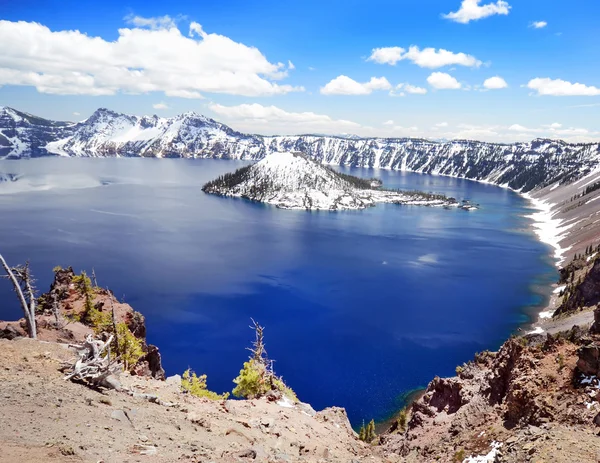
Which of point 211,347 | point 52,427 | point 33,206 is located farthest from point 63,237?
point 52,427

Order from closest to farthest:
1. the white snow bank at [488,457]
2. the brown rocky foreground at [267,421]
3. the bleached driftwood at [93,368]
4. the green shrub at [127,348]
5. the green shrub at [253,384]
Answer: the brown rocky foreground at [267,421]
the bleached driftwood at [93,368]
the white snow bank at [488,457]
the green shrub at [253,384]
the green shrub at [127,348]

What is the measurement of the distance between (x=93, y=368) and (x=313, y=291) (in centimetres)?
8673

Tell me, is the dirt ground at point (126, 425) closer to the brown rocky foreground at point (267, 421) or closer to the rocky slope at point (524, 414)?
the brown rocky foreground at point (267, 421)

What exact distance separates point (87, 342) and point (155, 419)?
5675 millimetres

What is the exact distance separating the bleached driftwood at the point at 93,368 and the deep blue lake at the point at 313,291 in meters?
Answer: 44.7

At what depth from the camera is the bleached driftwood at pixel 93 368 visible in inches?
869

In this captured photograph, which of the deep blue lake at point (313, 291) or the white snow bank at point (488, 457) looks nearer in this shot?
the white snow bank at point (488, 457)

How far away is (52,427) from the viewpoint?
17.1 meters

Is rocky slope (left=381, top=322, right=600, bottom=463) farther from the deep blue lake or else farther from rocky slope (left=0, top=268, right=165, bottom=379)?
rocky slope (left=0, top=268, right=165, bottom=379)

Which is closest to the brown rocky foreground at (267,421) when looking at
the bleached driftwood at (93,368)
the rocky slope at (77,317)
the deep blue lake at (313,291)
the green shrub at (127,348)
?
the bleached driftwood at (93,368)

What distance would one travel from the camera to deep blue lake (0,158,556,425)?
7262 centimetres

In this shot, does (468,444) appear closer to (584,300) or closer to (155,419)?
(155,419)

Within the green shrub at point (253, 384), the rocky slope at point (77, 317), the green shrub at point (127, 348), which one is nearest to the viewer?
the green shrub at point (253, 384)

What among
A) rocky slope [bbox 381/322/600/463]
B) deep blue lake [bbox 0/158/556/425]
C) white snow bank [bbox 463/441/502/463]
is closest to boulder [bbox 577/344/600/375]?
rocky slope [bbox 381/322/600/463]
